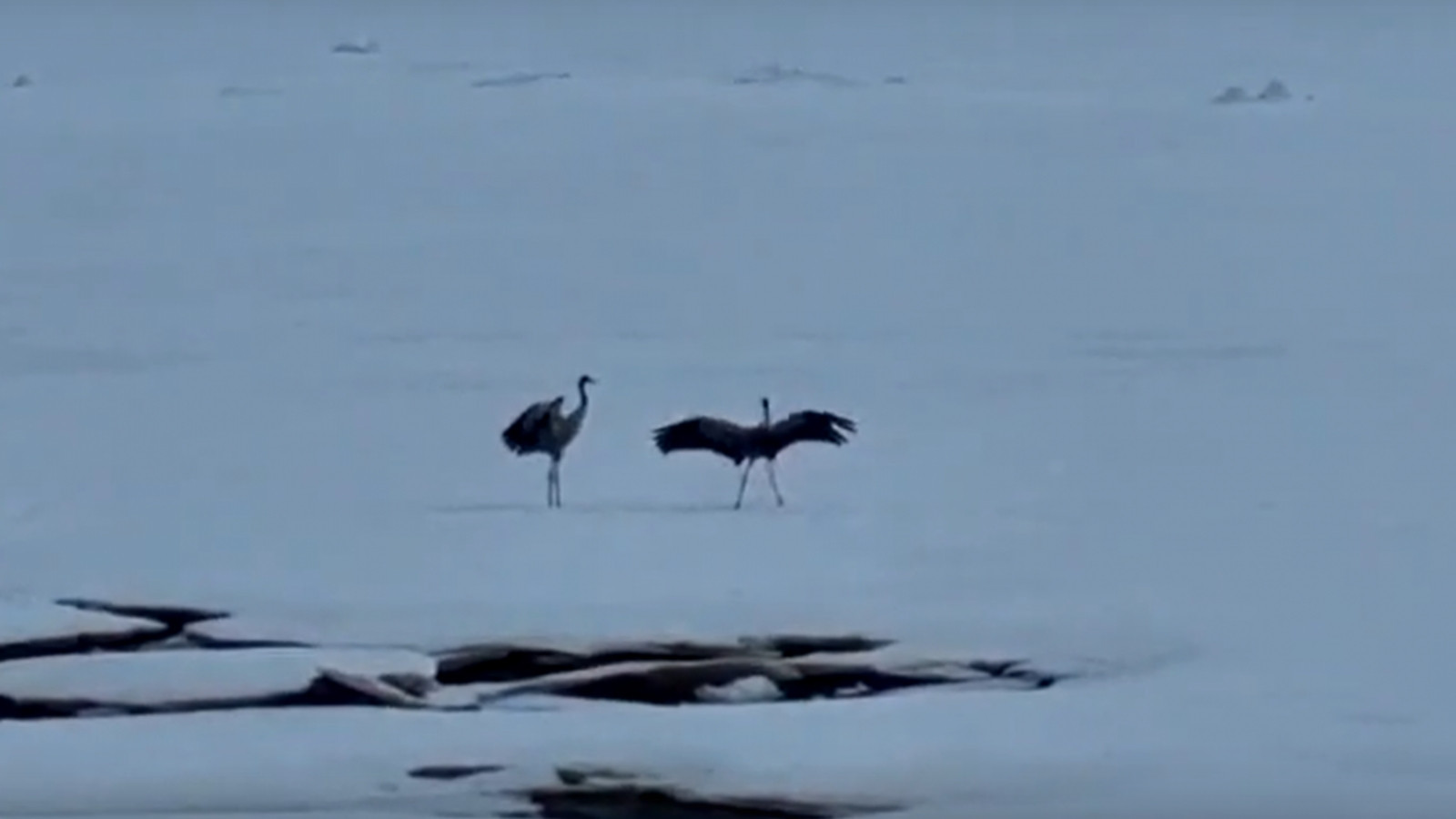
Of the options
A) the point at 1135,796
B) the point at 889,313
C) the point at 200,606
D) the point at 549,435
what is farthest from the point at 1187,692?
the point at 200,606

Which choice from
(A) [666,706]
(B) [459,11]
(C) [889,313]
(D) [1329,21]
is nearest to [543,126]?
(B) [459,11]

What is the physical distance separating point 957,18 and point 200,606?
68cm

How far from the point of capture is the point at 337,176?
89.9 inches

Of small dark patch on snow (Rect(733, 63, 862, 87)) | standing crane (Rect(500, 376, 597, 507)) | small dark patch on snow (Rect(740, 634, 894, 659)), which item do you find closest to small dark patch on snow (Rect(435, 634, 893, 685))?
small dark patch on snow (Rect(740, 634, 894, 659))

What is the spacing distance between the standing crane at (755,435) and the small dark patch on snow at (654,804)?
208 millimetres

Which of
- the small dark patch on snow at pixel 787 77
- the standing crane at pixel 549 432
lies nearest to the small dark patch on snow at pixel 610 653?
the standing crane at pixel 549 432

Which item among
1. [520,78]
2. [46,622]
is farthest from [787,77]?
[46,622]

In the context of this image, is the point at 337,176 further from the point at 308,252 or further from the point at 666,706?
the point at 666,706

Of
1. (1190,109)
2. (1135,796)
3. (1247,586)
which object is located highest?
(1190,109)

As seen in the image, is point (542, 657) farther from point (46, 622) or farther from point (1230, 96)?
point (1230, 96)

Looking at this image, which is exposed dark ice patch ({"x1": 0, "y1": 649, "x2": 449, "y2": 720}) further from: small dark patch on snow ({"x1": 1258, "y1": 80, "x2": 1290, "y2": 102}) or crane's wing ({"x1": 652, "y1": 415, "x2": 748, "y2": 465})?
small dark patch on snow ({"x1": 1258, "y1": 80, "x2": 1290, "y2": 102})

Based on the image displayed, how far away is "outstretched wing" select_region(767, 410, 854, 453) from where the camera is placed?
2.23m

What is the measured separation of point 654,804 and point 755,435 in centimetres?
27

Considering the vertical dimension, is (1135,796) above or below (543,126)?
below
